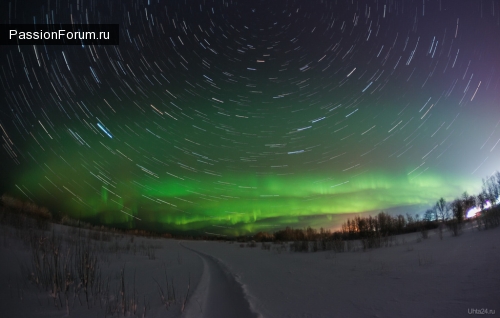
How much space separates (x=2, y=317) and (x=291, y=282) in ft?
16.1

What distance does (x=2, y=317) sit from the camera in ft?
10.3

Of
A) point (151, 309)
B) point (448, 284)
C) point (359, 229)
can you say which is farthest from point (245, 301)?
point (359, 229)

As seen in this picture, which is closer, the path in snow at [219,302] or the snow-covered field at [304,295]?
the snow-covered field at [304,295]

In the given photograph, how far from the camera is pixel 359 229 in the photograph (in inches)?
958

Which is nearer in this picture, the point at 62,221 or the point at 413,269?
the point at 413,269

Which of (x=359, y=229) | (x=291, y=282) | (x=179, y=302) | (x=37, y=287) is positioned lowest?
(x=359, y=229)

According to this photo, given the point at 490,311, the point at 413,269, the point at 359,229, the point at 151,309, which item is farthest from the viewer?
the point at 359,229

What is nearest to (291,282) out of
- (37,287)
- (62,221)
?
(37,287)

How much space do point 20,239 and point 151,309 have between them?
835cm

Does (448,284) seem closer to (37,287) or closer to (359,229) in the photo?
(37,287)

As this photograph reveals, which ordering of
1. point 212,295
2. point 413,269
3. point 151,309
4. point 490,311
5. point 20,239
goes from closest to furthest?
point 490,311 < point 151,309 < point 212,295 < point 413,269 < point 20,239

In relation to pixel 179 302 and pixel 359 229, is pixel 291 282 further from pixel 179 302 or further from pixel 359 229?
pixel 359 229

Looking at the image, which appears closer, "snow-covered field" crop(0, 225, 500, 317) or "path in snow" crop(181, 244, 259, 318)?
"snow-covered field" crop(0, 225, 500, 317)

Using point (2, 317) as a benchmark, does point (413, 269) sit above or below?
below
